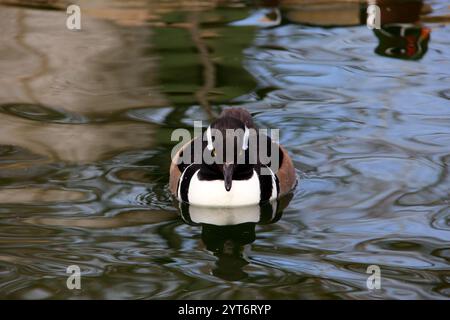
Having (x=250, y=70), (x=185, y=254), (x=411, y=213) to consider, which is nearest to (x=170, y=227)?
(x=185, y=254)

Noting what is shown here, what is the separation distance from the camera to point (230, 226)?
775 centimetres

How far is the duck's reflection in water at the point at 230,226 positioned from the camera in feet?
23.0

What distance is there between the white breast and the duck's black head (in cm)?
5

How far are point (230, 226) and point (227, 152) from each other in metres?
0.54

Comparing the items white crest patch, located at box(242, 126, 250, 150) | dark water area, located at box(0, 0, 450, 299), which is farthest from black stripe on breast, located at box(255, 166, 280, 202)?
white crest patch, located at box(242, 126, 250, 150)

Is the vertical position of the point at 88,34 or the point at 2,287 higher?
the point at 88,34

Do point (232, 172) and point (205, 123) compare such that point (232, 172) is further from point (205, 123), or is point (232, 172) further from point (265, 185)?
point (205, 123)

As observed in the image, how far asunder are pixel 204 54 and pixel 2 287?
5.26 m

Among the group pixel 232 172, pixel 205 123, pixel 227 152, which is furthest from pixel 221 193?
pixel 205 123

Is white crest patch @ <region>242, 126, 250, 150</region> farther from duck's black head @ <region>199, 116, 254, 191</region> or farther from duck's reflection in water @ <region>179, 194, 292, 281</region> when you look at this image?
duck's reflection in water @ <region>179, 194, 292, 281</region>

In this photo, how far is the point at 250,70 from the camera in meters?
10.9

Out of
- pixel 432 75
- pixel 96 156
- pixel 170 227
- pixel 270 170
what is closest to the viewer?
pixel 170 227

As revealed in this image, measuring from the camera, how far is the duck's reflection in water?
7.02m
